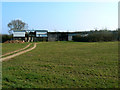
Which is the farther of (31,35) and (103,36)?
(31,35)

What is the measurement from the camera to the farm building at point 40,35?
42.3m

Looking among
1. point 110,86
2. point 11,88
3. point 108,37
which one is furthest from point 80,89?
point 108,37

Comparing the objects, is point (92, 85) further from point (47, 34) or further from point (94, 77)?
point (47, 34)

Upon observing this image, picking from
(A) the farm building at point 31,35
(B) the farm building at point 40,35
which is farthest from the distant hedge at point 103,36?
(A) the farm building at point 31,35

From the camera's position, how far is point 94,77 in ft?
16.8

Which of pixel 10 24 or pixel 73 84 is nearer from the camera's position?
pixel 73 84

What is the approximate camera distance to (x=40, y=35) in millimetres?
44719

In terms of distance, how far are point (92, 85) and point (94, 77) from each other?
2.66 ft

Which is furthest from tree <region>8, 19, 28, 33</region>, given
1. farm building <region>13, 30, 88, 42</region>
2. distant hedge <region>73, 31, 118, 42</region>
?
distant hedge <region>73, 31, 118, 42</region>

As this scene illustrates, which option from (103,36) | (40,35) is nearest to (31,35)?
(40,35)

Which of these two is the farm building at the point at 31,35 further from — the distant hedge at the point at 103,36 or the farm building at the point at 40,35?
the distant hedge at the point at 103,36

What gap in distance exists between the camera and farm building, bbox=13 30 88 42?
42281mm

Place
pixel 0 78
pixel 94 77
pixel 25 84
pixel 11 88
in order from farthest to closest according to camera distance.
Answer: pixel 94 77 < pixel 0 78 < pixel 25 84 < pixel 11 88

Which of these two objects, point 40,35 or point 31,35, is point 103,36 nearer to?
point 40,35
